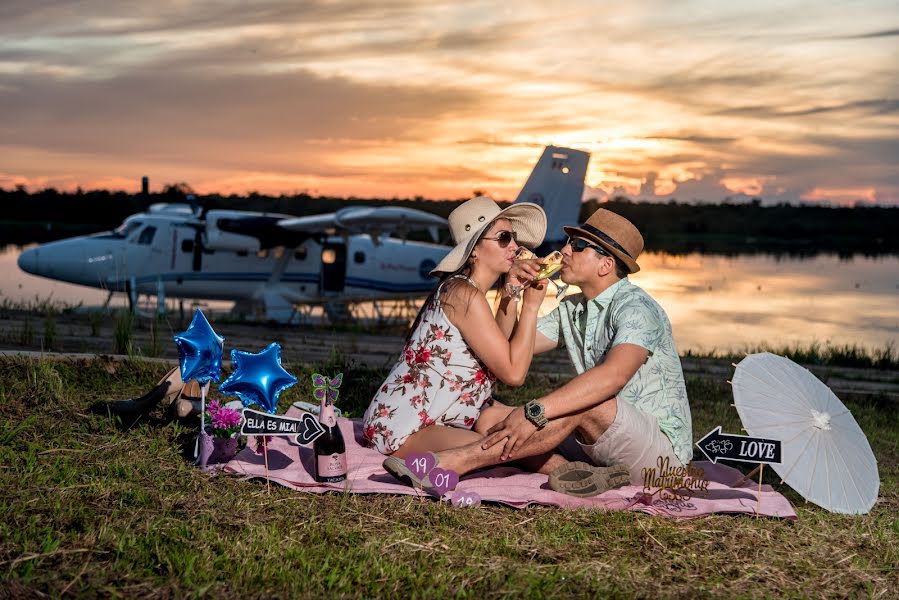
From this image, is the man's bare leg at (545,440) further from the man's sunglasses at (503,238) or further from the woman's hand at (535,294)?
the man's sunglasses at (503,238)

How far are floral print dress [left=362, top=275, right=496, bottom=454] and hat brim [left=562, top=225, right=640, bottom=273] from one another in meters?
0.56

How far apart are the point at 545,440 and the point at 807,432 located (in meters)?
1.22

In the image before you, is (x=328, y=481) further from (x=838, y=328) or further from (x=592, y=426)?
(x=838, y=328)

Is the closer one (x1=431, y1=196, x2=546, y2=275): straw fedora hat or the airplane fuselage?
(x1=431, y1=196, x2=546, y2=275): straw fedora hat

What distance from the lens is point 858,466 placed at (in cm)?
412

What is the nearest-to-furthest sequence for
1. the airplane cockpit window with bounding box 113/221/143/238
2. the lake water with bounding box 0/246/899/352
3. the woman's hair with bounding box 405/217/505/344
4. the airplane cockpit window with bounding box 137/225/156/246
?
the woman's hair with bounding box 405/217/505/344, the airplane cockpit window with bounding box 137/225/156/246, the airplane cockpit window with bounding box 113/221/143/238, the lake water with bounding box 0/246/899/352

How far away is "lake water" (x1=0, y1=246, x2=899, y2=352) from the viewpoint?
975 inches

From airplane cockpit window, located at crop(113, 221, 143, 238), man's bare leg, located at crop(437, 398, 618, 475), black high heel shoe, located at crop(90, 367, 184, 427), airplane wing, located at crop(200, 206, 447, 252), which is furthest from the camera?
airplane cockpit window, located at crop(113, 221, 143, 238)

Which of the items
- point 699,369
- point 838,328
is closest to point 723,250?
point 838,328

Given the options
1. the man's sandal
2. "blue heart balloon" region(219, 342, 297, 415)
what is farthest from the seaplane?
the man's sandal

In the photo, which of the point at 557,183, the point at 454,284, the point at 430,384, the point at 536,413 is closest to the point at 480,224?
the point at 454,284

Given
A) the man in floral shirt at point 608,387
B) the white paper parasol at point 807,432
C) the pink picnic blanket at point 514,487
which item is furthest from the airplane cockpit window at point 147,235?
the white paper parasol at point 807,432

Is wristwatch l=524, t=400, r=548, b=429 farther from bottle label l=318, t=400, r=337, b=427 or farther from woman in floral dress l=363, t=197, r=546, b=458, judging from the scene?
bottle label l=318, t=400, r=337, b=427

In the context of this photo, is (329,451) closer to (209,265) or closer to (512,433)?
(512,433)
